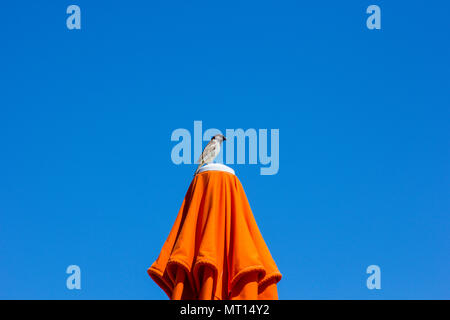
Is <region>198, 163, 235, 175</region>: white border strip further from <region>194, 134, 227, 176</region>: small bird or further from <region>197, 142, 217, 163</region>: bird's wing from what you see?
<region>197, 142, 217, 163</region>: bird's wing

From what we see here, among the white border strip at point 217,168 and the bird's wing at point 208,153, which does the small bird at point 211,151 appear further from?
the white border strip at point 217,168

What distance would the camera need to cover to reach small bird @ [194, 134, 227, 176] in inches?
297

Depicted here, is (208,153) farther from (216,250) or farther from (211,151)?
(216,250)

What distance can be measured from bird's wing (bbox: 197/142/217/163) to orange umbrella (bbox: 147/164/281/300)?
438mm

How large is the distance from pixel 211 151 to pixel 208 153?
5cm

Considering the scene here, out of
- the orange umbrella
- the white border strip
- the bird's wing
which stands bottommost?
the orange umbrella

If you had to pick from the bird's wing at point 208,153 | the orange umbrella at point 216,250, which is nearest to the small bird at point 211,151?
the bird's wing at point 208,153

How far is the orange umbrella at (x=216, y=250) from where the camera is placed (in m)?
6.17

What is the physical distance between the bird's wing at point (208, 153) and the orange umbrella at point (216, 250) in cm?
44

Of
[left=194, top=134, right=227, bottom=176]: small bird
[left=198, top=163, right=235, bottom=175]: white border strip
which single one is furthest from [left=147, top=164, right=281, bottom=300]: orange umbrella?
[left=194, top=134, right=227, bottom=176]: small bird
